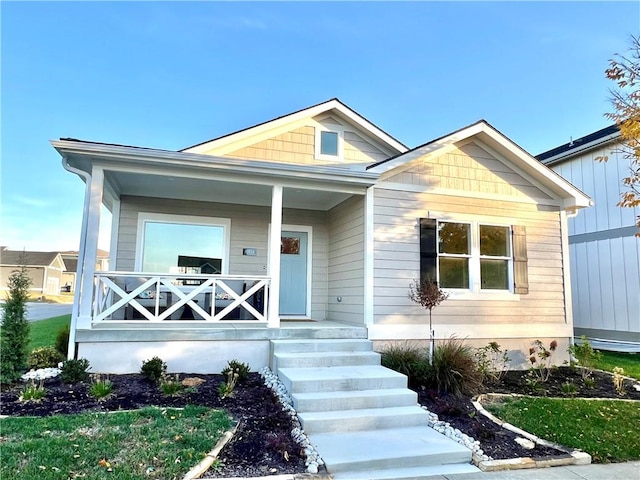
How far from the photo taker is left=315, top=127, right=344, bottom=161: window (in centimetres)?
940

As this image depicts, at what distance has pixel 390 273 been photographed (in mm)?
7043

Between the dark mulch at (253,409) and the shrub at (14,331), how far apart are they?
0.26 m

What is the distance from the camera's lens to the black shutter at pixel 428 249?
283 inches

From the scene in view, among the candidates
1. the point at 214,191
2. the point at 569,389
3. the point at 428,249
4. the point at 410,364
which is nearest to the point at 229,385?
the point at 410,364

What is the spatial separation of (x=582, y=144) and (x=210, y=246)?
1053cm

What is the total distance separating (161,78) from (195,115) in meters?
3.25

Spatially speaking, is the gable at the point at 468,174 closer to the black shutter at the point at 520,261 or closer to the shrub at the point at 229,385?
the black shutter at the point at 520,261

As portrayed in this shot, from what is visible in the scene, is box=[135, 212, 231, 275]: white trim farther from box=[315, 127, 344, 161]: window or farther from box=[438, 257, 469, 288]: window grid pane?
box=[438, 257, 469, 288]: window grid pane

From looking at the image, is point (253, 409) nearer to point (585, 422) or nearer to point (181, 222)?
point (585, 422)

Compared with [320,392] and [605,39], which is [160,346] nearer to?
[320,392]

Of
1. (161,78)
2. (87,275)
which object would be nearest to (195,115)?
(161,78)

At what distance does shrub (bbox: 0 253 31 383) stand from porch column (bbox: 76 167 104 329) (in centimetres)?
65

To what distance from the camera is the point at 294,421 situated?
427 cm

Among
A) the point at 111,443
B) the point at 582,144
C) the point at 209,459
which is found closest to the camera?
the point at 209,459
